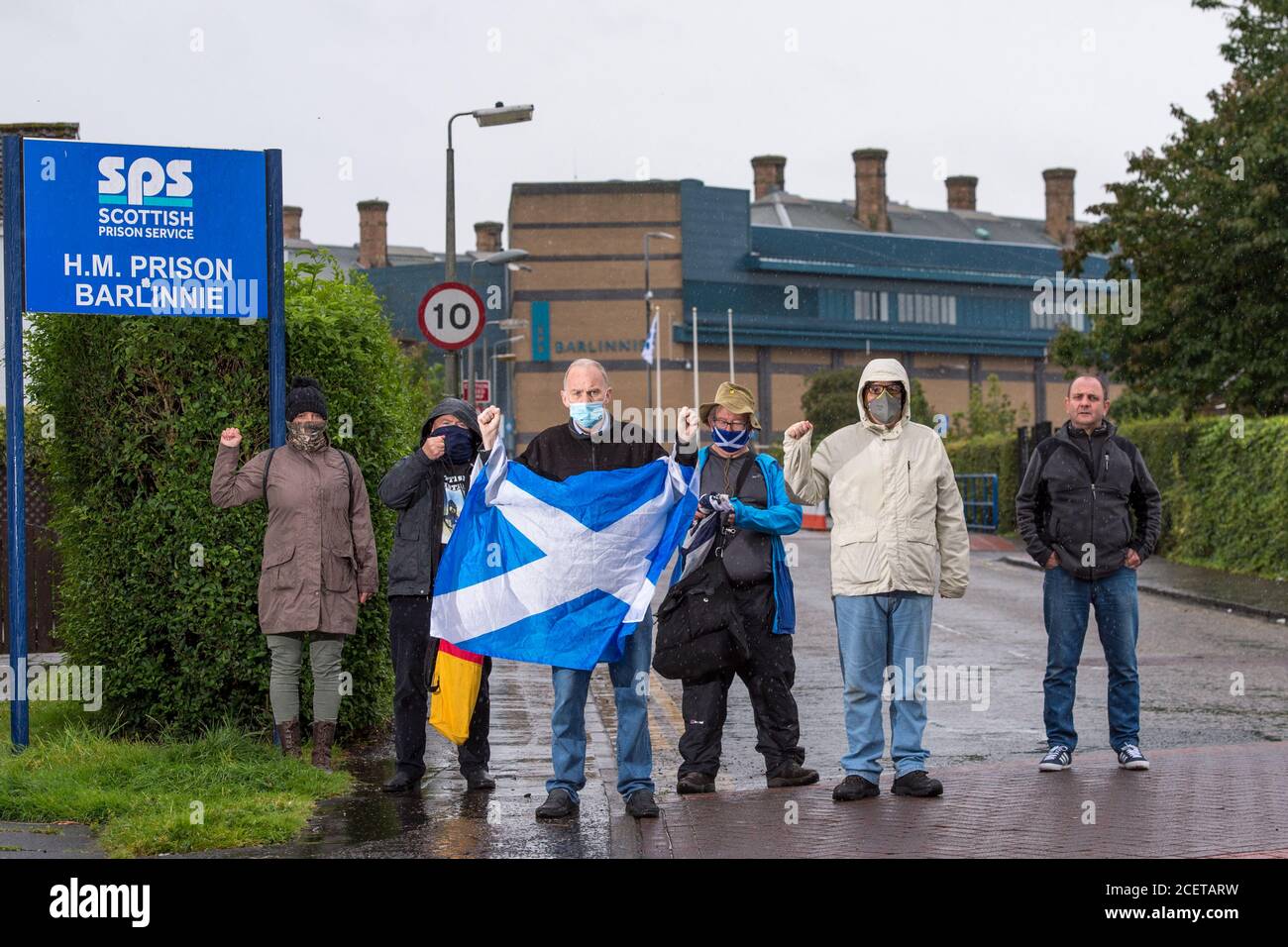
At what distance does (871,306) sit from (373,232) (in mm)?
A: 30875

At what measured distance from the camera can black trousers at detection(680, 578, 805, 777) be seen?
29.1 ft

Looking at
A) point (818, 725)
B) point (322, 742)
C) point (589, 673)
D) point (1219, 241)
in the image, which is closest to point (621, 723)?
point (589, 673)

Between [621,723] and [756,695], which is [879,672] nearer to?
[756,695]

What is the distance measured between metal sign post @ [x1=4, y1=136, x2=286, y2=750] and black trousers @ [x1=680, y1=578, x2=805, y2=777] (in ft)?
8.95

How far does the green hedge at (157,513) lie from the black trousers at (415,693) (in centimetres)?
106

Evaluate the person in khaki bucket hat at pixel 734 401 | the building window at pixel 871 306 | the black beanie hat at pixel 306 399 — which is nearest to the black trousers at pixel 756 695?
the person in khaki bucket hat at pixel 734 401

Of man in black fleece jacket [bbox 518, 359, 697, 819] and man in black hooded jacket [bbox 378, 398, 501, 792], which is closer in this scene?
man in black fleece jacket [bbox 518, 359, 697, 819]

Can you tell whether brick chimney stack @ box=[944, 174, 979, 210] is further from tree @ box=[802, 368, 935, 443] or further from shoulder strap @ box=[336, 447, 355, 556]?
shoulder strap @ box=[336, 447, 355, 556]

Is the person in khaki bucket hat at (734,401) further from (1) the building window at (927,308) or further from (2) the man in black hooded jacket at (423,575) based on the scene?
(1) the building window at (927,308)

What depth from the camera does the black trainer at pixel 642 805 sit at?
7.88 m

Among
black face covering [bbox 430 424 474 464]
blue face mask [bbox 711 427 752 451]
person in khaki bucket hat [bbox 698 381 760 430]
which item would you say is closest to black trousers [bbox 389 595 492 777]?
black face covering [bbox 430 424 474 464]

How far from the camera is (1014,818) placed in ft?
25.5

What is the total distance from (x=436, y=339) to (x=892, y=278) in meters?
81.3
